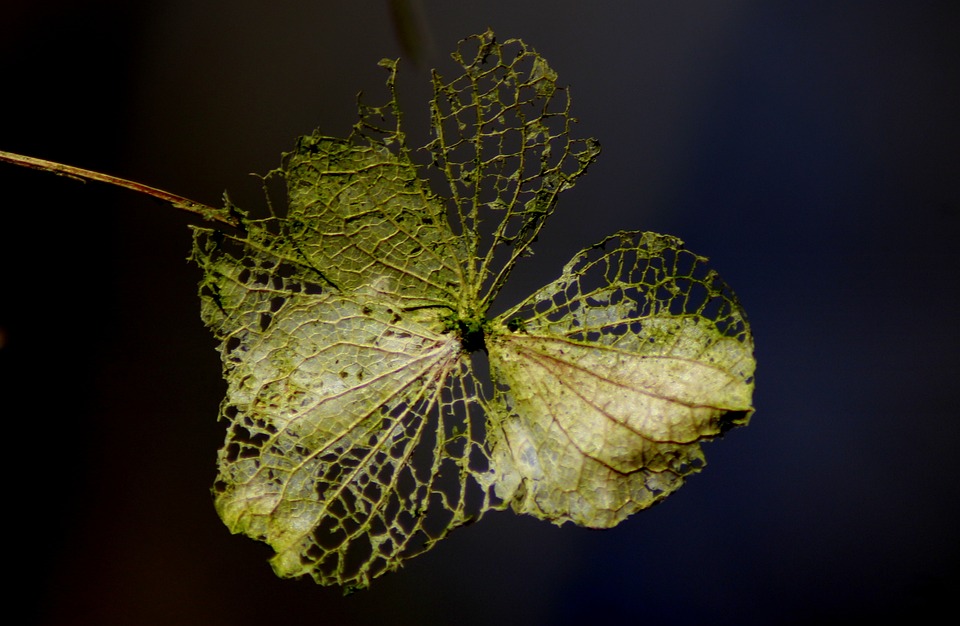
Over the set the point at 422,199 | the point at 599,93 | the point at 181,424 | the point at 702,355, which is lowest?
the point at 702,355

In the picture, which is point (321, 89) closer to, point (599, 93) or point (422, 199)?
point (422, 199)

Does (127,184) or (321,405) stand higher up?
(127,184)

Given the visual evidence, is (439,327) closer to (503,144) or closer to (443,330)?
(443,330)

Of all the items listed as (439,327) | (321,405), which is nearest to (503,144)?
(439,327)

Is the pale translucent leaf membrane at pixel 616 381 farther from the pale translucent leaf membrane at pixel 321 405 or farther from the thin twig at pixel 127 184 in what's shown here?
the thin twig at pixel 127 184

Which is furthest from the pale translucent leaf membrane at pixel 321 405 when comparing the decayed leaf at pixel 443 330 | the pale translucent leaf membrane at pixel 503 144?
the pale translucent leaf membrane at pixel 503 144

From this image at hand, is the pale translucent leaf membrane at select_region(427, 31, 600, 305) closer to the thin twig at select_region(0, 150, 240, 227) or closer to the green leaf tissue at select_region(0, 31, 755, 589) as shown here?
the green leaf tissue at select_region(0, 31, 755, 589)

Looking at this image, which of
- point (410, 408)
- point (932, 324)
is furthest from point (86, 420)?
point (932, 324)
